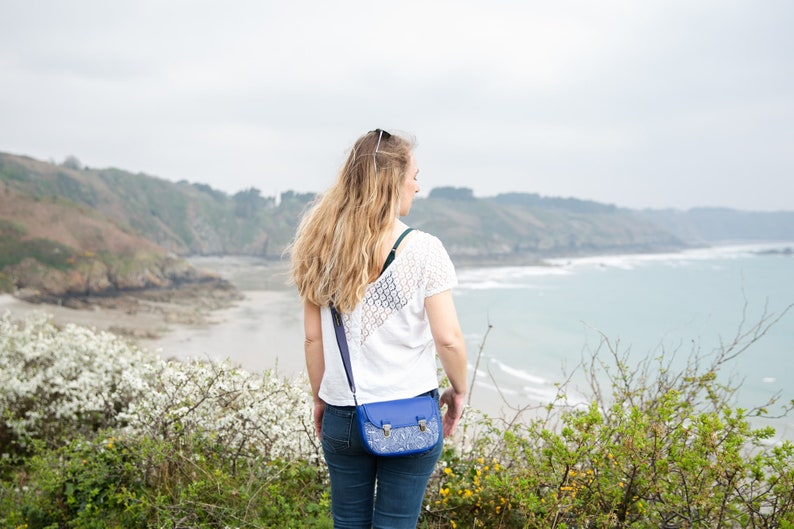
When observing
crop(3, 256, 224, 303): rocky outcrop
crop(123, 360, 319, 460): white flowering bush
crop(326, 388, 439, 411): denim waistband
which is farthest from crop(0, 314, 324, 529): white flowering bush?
crop(3, 256, 224, 303): rocky outcrop

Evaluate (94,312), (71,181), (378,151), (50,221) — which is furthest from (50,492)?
(71,181)

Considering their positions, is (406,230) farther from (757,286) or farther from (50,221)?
(757,286)

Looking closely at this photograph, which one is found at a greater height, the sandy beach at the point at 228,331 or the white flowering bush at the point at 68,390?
the white flowering bush at the point at 68,390

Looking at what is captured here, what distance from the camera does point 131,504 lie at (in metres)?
3.16

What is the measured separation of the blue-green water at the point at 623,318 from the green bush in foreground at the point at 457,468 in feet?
2.06

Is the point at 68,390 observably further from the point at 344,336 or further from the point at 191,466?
the point at 344,336

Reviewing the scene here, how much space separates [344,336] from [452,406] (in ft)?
1.54

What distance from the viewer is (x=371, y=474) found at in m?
1.86

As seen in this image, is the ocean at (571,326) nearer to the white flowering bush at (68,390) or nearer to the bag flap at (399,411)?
the bag flap at (399,411)

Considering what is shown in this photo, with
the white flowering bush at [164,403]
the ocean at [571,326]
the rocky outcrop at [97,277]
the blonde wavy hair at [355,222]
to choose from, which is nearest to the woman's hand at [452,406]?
the blonde wavy hair at [355,222]

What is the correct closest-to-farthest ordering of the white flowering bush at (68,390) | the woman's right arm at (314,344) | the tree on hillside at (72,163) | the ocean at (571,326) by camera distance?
the woman's right arm at (314,344) → the white flowering bush at (68,390) → the ocean at (571,326) → the tree on hillside at (72,163)

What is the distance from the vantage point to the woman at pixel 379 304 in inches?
67.7

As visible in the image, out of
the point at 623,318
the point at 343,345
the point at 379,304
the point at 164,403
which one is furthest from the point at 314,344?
the point at 623,318

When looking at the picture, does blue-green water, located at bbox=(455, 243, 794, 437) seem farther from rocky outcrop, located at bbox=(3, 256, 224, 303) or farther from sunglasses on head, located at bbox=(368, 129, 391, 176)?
rocky outcrop, located at bbox=(3, 256, 224, 303)
